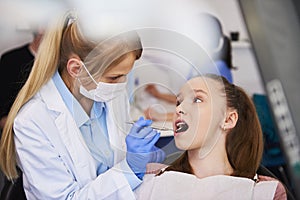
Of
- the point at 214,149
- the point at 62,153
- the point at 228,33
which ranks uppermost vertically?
the point at 228,33

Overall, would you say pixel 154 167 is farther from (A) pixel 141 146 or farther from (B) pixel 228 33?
(B) pixel 228 33

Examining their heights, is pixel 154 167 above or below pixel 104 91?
below

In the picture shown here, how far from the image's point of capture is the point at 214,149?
1.21 meters

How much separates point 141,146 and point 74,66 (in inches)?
10.1

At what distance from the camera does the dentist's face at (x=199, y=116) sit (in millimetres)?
1189

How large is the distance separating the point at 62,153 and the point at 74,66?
214 mm

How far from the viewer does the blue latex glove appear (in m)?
1.20

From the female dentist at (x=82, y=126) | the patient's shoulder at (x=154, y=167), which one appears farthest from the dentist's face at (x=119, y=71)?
the patient's shoulder at (x=154, y=167)

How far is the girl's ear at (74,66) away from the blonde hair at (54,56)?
0.01m

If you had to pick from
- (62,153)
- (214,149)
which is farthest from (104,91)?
(214,149)

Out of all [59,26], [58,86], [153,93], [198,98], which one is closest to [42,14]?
[59,26]

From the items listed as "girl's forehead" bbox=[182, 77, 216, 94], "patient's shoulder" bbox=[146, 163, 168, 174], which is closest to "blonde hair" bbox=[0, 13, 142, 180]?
"girl's forehead" bbox=[182, 77, 216, 94]

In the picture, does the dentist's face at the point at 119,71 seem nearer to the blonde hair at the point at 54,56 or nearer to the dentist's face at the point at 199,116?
the blonde hair at the point at 54,56

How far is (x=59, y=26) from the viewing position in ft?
4.11
